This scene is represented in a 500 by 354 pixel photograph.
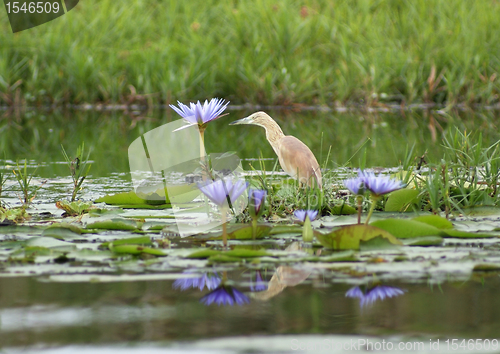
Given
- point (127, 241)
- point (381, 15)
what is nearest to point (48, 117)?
point (381, 15)

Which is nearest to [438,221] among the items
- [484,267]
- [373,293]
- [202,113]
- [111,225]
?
[484,267]

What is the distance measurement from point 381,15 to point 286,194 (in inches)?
398

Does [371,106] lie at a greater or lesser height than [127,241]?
greater

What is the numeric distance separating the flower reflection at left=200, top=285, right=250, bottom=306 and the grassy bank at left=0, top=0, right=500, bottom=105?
8896 mm

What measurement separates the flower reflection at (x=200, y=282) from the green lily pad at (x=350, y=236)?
609 mm

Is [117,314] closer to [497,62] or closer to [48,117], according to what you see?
[48,117]

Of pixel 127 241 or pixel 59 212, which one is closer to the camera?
pixel 127 241

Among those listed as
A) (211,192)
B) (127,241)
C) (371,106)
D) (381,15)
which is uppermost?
(381,15)

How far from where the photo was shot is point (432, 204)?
4098 millimetres

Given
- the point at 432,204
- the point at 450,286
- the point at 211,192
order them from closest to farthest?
1. the point at 450,286
2. the point at 211,192
3. the point at 432,204

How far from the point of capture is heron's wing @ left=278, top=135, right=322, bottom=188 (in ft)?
15.2

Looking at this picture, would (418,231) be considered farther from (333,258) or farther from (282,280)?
(282,280)

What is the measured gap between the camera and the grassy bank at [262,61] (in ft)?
38.8

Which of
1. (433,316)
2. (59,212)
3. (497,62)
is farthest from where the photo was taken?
(497,62)
